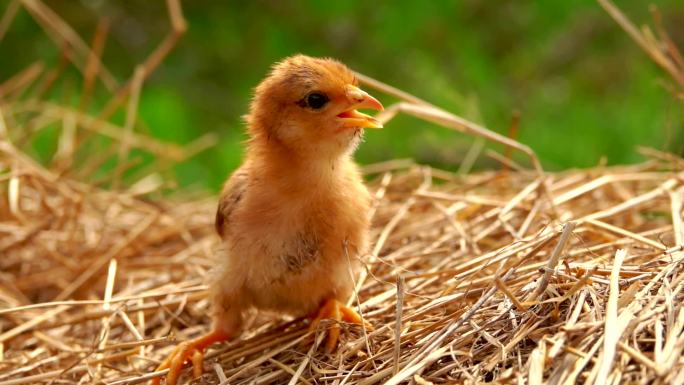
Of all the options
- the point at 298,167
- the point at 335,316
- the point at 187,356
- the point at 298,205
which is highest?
the point at 298,167

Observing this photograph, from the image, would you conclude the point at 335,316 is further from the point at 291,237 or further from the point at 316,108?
the point at 316,108

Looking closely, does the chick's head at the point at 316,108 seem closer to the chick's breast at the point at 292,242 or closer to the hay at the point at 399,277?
the chick's breast at the point at 292,242

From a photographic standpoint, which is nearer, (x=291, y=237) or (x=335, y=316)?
(x=291, y=237)

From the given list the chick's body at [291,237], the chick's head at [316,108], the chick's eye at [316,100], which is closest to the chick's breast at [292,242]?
the chick's body at [291,237]

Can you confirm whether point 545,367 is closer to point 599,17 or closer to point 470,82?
point 470,82

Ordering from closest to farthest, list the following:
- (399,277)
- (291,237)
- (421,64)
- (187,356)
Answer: (399,277), (291,237), (187,356), (421,64)

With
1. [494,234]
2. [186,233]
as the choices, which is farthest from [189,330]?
[494,234]

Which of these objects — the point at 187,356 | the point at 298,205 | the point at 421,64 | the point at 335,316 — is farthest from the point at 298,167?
the point at 421,64

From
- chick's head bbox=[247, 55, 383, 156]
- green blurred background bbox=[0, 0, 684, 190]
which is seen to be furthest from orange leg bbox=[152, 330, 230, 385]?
green blurred background bbox=[0, 0, 684, 190]

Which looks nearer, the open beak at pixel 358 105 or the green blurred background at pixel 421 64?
the open beak at pixel 358 105
